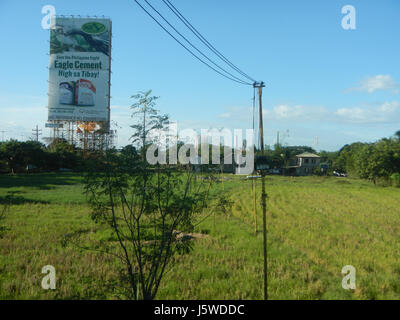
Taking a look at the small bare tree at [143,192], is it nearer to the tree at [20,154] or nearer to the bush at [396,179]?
the tree at [20,154]

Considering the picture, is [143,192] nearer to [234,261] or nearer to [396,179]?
[234,261]

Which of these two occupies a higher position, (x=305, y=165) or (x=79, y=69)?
(x=79, y=69)

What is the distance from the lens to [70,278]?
6.47m

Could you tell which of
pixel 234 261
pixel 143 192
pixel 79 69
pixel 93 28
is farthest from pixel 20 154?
pixel 143 192

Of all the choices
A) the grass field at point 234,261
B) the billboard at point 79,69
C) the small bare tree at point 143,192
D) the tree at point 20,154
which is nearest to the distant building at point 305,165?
the billboard at point 79,69

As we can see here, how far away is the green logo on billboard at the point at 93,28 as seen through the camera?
4300 cm

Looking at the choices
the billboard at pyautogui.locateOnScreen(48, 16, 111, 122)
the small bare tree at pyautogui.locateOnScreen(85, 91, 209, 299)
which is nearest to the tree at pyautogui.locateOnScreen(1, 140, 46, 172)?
the billboard at pyautogui.locateOnScreen(48, 16, 111, 122)

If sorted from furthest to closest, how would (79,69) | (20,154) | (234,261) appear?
(79,69)
(20,154)
(234,261)

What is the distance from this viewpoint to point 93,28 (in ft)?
142

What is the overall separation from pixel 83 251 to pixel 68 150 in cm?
4044

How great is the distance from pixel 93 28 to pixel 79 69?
6647 millimetres

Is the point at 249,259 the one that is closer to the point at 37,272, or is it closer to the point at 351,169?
the point at 37,272

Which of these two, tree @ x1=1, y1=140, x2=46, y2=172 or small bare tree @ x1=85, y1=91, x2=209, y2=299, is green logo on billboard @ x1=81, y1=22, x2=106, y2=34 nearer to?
tree @ x1=1, y1=140, x2=46, y2=172
